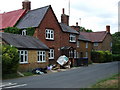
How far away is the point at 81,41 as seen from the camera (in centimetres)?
4334

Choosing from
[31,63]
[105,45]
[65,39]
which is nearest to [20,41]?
[31,63]

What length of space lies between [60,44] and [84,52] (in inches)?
436

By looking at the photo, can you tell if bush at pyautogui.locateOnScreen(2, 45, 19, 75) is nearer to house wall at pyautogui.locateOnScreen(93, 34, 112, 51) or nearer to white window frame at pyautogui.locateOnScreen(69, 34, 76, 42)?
white window frame at pyautogui.locateOnScreen(69, 34, 76, 42)

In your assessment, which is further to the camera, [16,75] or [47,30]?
[47,30]

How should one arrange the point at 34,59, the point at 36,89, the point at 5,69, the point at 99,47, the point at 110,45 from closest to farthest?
the point at 36,89, the point at 5,69, the point at 34,59, the point at 99,47, the point at 110,45

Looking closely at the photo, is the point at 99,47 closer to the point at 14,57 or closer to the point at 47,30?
the point at 47,30

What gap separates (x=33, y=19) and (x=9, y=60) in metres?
15.6

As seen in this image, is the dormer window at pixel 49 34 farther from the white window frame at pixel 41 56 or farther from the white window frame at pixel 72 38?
the white window frame at pixel 72 38

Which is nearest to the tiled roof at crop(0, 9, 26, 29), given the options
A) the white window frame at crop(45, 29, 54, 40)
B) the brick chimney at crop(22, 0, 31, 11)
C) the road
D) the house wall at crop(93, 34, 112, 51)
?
the brick chimney at crop(22, 0, 31, 11)

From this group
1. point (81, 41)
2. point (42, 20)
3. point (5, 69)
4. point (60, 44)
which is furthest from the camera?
point (81, 41)

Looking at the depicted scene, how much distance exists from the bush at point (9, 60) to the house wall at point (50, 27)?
1099cm

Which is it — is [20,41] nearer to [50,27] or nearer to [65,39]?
[50,27]

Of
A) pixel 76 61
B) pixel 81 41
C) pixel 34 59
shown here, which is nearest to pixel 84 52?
pixel 81 41

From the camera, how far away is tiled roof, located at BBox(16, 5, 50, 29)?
31.9 meters
